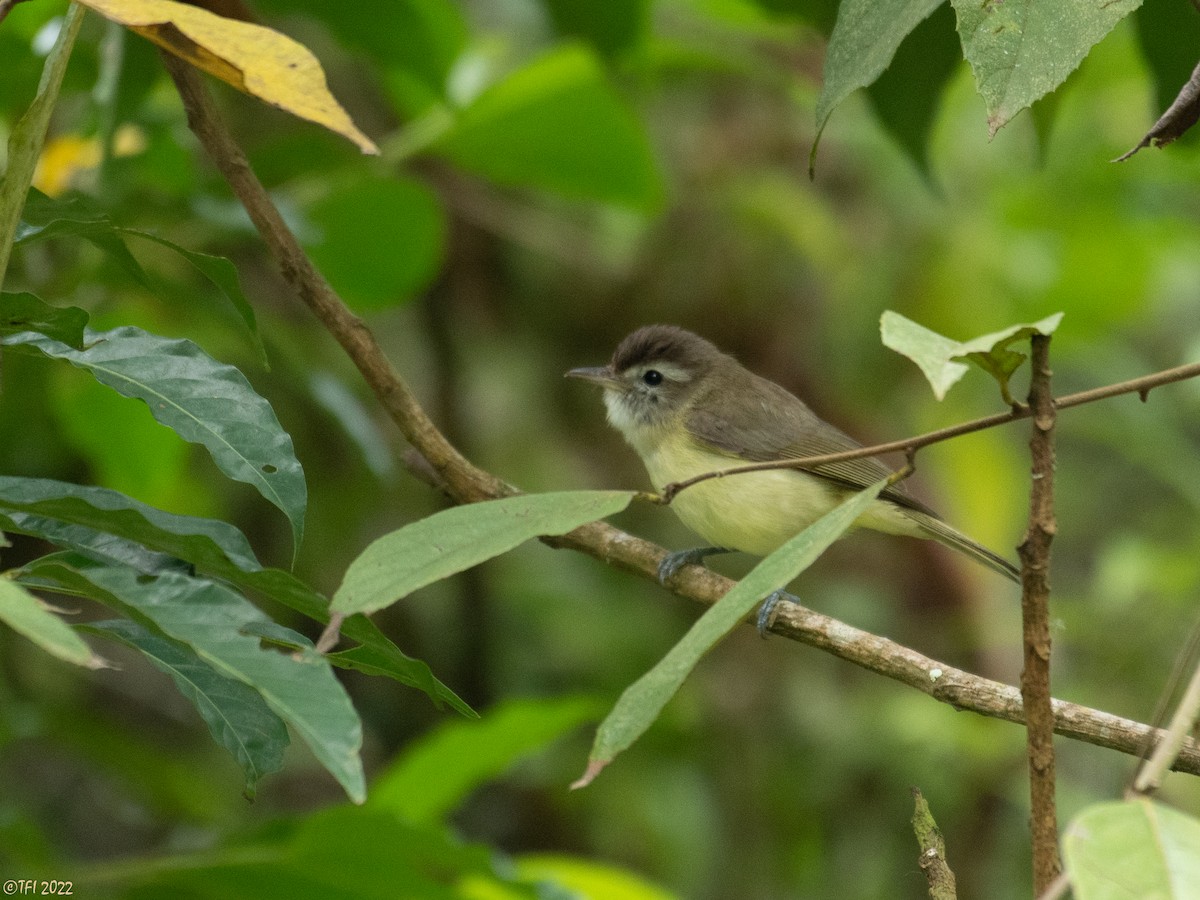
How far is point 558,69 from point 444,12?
0.37 meters

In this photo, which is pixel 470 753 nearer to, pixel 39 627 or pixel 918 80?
pixel 918 80

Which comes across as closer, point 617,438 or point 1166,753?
point 1166,753

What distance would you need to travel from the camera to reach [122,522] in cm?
155

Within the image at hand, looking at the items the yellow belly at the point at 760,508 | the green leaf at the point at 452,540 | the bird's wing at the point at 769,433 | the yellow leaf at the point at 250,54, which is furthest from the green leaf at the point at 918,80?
the bird's wing at the point at 769,433

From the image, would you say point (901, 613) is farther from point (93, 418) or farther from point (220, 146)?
point (220, 146)

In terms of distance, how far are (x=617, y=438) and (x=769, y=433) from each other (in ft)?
7.33

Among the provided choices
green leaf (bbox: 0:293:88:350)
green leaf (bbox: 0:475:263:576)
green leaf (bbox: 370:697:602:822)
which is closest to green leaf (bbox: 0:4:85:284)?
green leaf (bbox: 0:293:88:350)

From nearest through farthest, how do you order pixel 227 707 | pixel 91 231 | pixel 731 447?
pixel 227 707
pixel 91 231
pixel 731 447

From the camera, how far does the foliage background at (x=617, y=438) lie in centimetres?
396

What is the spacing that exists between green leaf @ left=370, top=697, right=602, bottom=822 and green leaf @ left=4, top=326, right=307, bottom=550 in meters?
1.68

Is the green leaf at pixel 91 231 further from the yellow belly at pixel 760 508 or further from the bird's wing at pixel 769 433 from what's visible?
the bird's wing at pixel 769 433

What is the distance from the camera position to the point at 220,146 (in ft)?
7.43

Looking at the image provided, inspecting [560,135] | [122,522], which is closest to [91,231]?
[122,522]

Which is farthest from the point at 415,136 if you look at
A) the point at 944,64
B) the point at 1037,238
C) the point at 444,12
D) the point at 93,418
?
the point at 1037,238
